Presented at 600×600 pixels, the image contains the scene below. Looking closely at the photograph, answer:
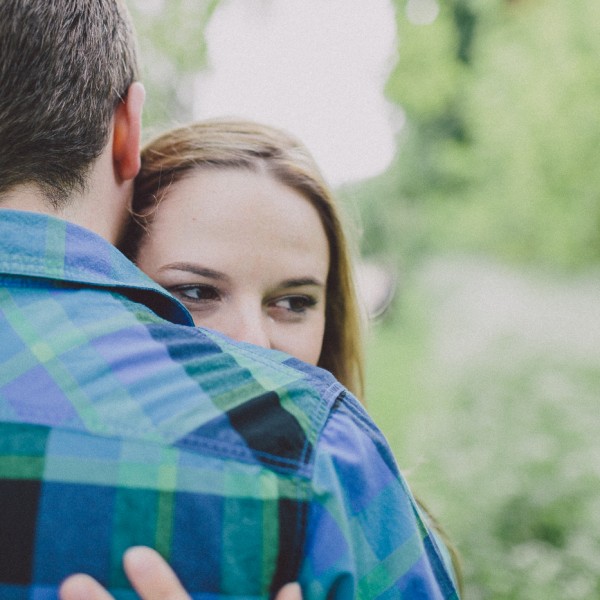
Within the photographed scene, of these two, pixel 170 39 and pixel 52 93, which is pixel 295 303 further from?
pixel 170 39

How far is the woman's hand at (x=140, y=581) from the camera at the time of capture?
0.90 meters

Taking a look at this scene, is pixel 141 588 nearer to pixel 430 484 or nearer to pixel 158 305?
pixel 158 305

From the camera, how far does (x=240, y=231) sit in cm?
189

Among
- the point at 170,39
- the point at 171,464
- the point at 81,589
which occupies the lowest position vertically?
the point at 81,589

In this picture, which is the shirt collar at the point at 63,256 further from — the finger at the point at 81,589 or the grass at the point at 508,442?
the grass at the point at 508,442

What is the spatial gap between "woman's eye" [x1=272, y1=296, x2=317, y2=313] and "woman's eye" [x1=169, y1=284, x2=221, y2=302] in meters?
0.19

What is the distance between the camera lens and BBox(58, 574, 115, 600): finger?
90cm

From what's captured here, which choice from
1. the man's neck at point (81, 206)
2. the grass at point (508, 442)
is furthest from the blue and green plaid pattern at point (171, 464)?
the grass at point (508, 442)

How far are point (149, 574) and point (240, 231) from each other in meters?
1.12

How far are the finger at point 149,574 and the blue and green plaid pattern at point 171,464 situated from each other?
0.6 inches

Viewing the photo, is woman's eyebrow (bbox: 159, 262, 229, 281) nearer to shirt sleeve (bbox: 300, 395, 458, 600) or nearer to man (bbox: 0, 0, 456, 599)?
man (bbox: 0, 0, 456, 599)

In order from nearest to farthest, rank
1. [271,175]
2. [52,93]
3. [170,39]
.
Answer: [52,93] < [271,175] < [170,39]

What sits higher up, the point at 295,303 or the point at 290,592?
the point at 295,303

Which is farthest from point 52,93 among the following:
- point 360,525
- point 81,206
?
point 360,525
